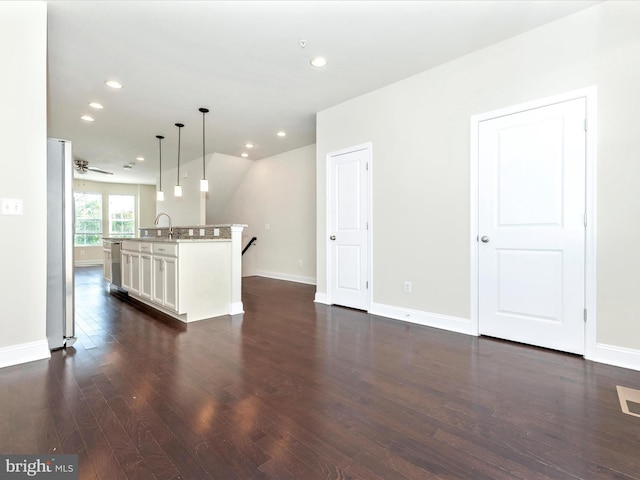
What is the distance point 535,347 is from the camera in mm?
2654

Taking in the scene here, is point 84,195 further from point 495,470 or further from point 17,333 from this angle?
point 495,470

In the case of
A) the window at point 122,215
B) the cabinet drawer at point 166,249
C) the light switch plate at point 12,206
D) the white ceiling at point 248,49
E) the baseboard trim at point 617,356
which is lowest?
the baseboard trim at point 617,356

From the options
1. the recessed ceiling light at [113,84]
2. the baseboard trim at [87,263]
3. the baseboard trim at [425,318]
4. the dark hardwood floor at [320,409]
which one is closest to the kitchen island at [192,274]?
the dark hardwood floor at [320,409]

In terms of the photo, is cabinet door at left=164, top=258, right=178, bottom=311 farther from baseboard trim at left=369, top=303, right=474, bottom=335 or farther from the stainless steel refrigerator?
baseboard trim at left=369, top=303, right=474, bottom=335

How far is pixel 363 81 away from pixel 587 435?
353 cm

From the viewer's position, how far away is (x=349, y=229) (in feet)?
13.4

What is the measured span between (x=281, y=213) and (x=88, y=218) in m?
7.28

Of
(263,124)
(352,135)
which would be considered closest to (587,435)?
(352,135)

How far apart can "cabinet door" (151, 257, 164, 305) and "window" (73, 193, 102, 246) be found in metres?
8.11

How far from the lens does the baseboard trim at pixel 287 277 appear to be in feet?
20.3

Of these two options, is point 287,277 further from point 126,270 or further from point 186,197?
point 186,197

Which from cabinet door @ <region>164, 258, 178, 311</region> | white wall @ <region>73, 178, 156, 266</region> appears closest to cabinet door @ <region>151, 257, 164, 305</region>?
cabinet door @ <region>164, 258, 178, 311</region>

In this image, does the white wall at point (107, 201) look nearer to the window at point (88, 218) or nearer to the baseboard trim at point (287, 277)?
the window at point (88, 218)

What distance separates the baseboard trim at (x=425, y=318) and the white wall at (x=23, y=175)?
3137 mm
